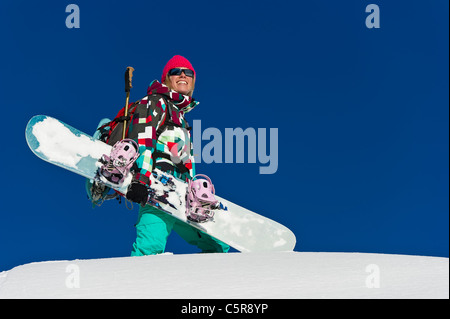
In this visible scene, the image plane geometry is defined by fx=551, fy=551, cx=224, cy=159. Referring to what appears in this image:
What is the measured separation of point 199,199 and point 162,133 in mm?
685

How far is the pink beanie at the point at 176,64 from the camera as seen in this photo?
5.53 meters

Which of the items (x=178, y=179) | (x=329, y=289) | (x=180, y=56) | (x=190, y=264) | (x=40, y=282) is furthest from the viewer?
(x=180, y=56)

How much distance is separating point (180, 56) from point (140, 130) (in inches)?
47.4

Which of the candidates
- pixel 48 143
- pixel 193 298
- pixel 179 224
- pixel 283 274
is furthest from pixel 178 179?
pixel 193 298

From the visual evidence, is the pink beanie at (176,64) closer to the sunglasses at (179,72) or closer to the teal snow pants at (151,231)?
the sunglasses at (179,72)

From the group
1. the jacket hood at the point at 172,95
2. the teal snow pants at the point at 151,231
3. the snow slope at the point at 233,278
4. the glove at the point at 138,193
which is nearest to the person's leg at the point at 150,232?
the teal snow pants at the point at 151,231

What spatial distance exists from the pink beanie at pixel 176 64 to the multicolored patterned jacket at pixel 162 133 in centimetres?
36

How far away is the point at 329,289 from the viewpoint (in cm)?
277

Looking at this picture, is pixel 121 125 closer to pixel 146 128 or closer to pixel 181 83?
pixel 146 128

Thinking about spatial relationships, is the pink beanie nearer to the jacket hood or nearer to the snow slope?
the jacket hood
